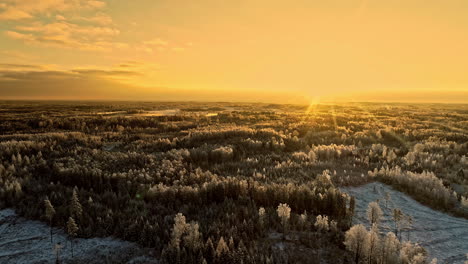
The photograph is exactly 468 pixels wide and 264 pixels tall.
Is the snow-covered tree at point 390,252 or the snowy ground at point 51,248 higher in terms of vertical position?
the snow-covered tree at point 390,252

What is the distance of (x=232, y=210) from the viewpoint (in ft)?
21.7

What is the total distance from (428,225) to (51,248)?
7.85 metres

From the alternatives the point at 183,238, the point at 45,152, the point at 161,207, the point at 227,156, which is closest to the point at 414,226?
the point at 183,238

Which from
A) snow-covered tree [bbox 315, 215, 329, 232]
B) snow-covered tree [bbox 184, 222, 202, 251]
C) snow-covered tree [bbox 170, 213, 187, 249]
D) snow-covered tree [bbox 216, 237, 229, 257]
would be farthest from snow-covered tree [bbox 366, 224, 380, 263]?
snow-covered tree [bbox 170, 213, 187, 249]

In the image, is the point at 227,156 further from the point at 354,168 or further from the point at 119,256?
the point at 119,256

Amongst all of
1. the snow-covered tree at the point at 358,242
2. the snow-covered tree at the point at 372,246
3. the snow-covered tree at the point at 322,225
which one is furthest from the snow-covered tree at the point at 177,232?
the snow-covered tree at the point at 372,246

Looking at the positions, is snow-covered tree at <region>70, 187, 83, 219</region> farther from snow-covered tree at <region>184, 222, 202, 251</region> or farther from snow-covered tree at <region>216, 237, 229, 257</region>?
snow-covered tree at <region>216, 237, 229, 257</region>

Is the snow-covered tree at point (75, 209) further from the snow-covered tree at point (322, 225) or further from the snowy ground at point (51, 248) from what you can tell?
the snow-covered tree at point (322, 225)

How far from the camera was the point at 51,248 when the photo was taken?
5062 millimetres

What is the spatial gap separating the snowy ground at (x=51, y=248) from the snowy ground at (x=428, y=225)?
495cm

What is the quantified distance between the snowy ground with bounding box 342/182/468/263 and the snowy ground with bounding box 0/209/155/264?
16.2 ft

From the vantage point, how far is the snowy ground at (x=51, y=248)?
4.71m

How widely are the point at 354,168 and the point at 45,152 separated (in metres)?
13.9

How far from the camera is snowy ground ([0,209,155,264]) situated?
15.5ft
